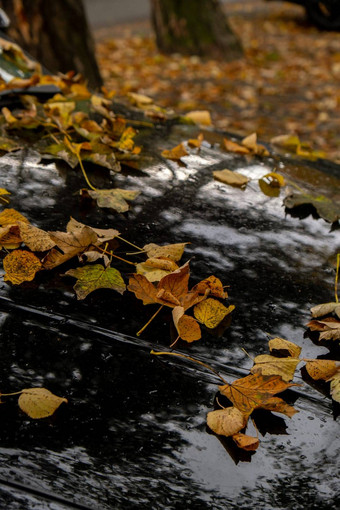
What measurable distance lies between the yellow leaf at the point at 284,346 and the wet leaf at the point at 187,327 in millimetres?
150

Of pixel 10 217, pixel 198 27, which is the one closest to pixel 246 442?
pixel 10 217

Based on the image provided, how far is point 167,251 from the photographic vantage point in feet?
4.52

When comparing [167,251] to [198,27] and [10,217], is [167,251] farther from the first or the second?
[198,27]

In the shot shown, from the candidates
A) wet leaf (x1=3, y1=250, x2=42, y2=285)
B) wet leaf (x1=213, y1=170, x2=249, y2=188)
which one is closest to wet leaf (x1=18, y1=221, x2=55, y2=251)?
wet leaf (x1=3, y1=250, x2=42, y2=285)

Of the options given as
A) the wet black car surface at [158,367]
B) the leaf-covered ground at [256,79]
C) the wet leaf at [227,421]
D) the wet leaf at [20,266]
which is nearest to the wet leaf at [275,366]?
the wet black car surface at [158,367]

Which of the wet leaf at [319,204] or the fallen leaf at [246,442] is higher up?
the fallen leaf at [246,442]

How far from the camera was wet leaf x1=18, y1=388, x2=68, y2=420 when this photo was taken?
95 cm

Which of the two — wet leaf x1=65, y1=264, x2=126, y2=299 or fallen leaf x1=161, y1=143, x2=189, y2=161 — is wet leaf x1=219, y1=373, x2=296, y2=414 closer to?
wet leaf x1=65, y1=264, x2=126, y2=299

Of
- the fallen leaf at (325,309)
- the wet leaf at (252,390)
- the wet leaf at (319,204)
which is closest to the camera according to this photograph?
the wet leaf at (252,390)

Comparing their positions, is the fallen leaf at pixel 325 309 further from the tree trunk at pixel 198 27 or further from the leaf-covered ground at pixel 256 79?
the tree trunk at pixel 198 27

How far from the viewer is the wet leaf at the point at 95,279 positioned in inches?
49.1

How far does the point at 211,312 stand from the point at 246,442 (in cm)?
35

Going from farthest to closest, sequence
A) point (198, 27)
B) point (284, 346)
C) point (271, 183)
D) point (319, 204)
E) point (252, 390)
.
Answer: point (198, 27) < point (271, 183) < point (319, 204) < point (284, 346) < point (252, 390)

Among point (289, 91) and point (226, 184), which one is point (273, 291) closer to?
point (226, 184)
